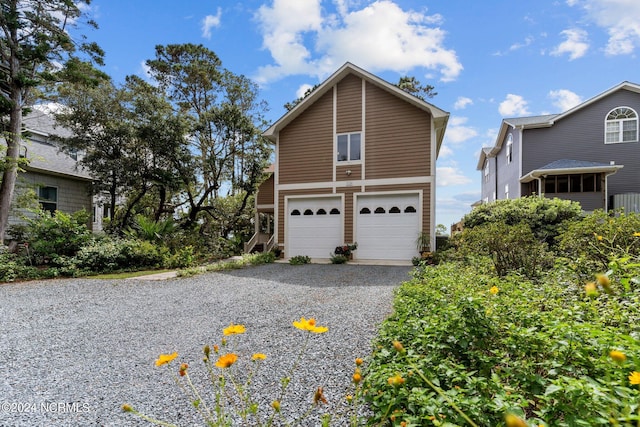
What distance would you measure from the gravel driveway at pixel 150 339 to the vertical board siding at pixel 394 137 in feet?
16.0

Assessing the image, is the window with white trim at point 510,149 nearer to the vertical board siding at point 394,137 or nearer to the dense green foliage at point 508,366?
the vertical board siding at point 394,137

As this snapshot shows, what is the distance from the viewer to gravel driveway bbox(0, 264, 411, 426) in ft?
7.11

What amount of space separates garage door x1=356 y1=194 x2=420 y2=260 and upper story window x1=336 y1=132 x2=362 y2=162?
1.57 m

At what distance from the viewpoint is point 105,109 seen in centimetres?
1234

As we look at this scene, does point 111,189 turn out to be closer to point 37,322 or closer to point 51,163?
point 51,163

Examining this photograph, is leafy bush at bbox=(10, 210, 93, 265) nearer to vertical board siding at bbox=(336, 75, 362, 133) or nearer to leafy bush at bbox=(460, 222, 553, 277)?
vertical board siding at bbox=(336, 75, 362, 133)

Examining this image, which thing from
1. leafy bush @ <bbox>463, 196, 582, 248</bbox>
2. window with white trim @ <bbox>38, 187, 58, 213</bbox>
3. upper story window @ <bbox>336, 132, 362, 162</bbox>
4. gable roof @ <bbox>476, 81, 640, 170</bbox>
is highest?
gable roof @ <bbox>476, 81, 640, 170</bbox>

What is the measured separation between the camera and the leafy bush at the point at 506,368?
1.11 metres

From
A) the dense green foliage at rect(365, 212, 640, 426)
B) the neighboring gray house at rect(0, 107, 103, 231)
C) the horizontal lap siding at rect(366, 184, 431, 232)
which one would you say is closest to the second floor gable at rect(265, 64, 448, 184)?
the horizontal lap siding at rect(366, 184, 431, 232)

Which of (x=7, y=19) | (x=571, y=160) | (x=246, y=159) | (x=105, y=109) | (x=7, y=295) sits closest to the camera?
(x=7, y=295)

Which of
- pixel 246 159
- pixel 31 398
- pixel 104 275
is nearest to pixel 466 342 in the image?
pixel 31 398

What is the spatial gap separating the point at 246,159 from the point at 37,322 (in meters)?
9.89

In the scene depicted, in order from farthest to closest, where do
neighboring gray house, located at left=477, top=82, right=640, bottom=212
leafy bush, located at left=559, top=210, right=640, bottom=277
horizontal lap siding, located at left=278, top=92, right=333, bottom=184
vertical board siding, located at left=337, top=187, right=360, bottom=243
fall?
neighboring gray house, located at left=477, top=82, right=640, bottom=212
horizontal lap siding, located at left=278, top=92, right=333, bottom=184
vertical board siding, located at left=337, top=187, right=360, bottom=243
leafy bush, located at left=559, top=210, right=640, bottom=277

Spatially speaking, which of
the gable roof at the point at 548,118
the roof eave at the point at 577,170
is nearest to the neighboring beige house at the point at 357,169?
the roof eave at the point at 577,170
